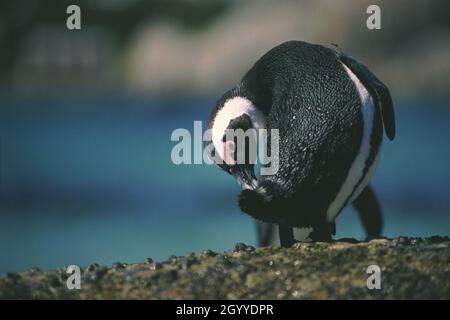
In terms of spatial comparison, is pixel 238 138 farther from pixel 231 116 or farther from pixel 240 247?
pixel 240 247

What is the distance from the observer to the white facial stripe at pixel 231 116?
2529mm

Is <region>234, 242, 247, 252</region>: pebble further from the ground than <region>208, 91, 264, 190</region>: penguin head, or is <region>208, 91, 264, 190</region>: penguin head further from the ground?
<region>208, 91, 264, 190</region>: penguin head

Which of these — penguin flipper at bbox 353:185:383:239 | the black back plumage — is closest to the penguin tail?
the black back plumage

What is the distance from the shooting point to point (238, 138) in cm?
251

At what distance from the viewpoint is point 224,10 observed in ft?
10.0

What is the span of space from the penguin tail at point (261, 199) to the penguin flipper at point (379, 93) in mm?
413

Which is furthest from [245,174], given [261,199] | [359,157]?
[359,157]

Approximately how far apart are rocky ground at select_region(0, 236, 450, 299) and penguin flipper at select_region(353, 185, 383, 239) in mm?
363

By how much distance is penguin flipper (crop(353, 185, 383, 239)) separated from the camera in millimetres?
2842

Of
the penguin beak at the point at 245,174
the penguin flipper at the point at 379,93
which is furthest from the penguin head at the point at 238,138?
the penguin flipper at the point at 379,93

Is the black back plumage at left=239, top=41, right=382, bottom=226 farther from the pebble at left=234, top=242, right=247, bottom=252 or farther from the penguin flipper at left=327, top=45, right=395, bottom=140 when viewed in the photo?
the pebble at left=234, top=242, right=247, bottom=252

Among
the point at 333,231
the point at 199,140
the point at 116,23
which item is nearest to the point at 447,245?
the point at 333,231

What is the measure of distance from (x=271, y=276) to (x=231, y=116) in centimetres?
54

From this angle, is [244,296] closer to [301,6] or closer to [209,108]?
[209,108]
